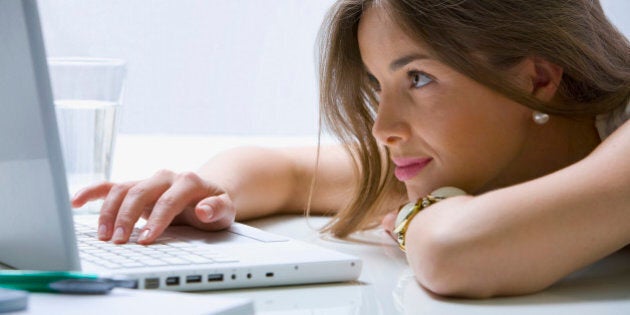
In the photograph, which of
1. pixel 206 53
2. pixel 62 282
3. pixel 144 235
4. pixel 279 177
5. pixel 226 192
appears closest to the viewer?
pixel 62 282

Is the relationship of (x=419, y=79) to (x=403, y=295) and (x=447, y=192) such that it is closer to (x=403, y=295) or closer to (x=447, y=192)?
(x=447, y=192)

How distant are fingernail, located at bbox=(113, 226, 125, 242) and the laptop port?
0.56 feet

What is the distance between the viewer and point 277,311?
736mm

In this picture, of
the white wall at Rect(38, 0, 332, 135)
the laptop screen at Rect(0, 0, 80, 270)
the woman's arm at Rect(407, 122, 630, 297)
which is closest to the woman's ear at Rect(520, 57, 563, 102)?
the woman's arm at Rect(407, 122, 630, 297)

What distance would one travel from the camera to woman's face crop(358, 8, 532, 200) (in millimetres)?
1014

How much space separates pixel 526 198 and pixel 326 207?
58 centimetres

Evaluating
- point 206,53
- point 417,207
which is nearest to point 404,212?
point 417,207

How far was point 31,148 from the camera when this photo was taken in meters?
0.65

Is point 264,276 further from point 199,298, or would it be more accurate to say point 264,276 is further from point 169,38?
point 169,38

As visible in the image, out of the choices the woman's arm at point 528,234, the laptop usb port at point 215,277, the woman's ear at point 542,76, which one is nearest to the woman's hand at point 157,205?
the laptop usb port at point 215,277

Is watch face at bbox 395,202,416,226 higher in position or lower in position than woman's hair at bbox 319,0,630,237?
lower

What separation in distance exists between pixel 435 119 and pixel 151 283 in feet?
1.29

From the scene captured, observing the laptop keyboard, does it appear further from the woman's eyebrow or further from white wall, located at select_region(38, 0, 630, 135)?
white wall, located at select_region(38, 0, 630, 135)

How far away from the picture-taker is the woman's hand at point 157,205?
36.7 inches
